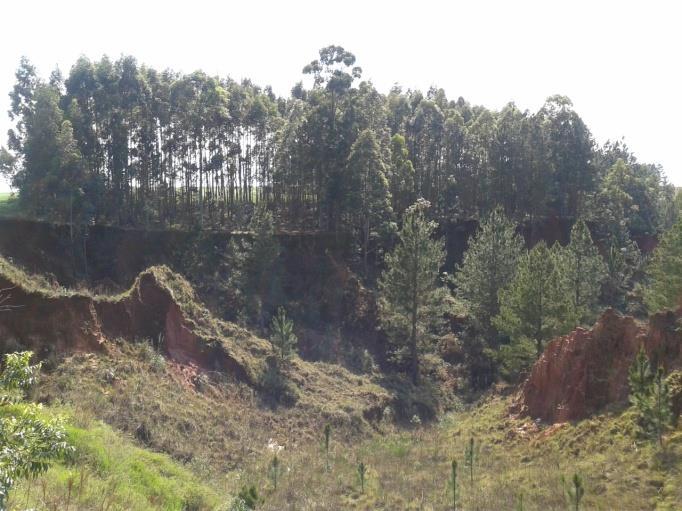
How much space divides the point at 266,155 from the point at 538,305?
29963 millimetres

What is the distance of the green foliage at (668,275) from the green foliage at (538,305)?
7.18m

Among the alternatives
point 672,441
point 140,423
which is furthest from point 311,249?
point 672,441

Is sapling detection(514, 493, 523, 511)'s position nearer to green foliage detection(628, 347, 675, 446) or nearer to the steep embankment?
green foliage detection(628, 347, 675, 446)

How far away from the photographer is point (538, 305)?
2845 centimetres

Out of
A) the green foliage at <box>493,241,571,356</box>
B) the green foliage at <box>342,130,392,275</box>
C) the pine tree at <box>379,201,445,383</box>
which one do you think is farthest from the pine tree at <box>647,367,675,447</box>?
the green foliage at <box>342,130,392,275</box>

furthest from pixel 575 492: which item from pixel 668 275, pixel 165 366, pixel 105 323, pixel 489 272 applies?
pixel 668 275

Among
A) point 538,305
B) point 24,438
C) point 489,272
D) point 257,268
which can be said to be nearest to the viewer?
point 24,438

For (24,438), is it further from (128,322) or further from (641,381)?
(128,322)

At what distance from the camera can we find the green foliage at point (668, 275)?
31.7m

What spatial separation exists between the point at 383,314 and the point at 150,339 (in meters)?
18.1

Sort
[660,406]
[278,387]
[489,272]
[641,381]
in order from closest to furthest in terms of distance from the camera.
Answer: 1. [660,406]
2. [641,381]
3. [278,387]
4. [489,272]

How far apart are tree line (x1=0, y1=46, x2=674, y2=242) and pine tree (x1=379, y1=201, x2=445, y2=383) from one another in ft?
25.7

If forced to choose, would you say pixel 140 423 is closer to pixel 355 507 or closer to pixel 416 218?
pixel 355 507

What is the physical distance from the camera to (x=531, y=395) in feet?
80.6
